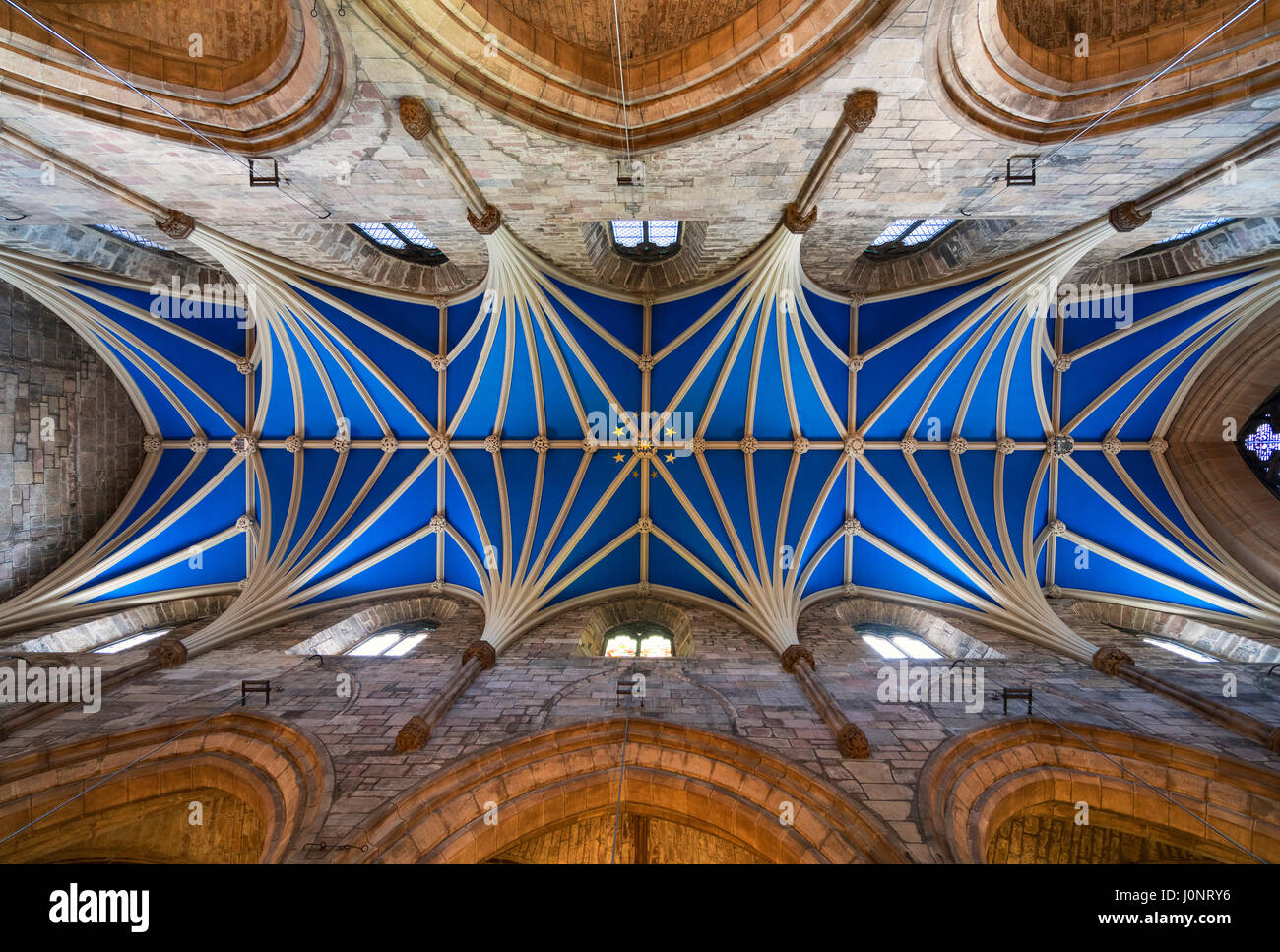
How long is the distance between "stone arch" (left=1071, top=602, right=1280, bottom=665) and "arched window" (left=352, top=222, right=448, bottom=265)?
17.4m

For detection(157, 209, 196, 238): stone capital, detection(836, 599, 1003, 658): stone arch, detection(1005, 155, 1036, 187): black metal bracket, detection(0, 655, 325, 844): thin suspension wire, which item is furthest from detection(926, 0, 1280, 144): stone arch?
detection(0, 655, 325, 844): thin suspension wire

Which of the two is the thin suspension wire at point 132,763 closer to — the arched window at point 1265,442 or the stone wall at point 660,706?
the stone wall at point 660,706

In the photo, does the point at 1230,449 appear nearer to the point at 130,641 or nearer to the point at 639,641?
the point at 639,641

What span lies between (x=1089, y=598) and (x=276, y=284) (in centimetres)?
2031

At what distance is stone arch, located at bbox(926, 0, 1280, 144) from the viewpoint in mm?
6016

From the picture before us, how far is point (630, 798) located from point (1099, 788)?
6103 mm

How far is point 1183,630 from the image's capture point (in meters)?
11.0

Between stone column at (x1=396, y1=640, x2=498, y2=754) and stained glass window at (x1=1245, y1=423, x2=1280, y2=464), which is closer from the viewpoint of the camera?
stone column at (x1=396, y1=640, x2=498, y2=754)

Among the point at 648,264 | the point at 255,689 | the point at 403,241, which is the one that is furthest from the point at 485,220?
the point at 255,689

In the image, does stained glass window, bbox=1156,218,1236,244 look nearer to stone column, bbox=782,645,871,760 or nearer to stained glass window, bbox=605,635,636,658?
stone column, bbox=782,645,871,760

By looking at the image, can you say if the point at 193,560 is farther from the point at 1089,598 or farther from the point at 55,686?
the point at 1089,598

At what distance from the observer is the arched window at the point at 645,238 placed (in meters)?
11.5
